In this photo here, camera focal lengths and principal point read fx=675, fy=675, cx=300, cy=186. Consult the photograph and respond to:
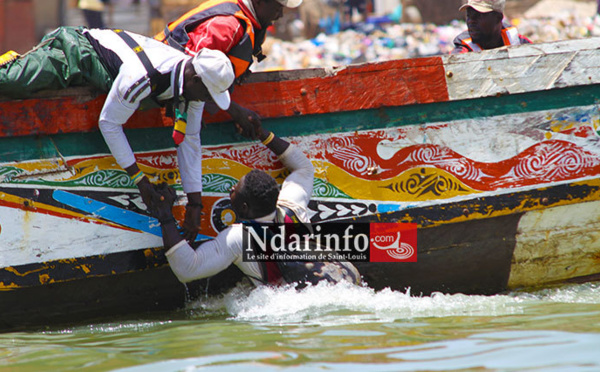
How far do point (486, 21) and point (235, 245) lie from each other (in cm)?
247

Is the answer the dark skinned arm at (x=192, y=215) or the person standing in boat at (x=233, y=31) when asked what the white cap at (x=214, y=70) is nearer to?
the person standing in boat at (x=233, y=31)

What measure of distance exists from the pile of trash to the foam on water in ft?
21.3

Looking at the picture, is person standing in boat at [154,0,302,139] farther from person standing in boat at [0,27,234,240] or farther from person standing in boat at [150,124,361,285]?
person standing in boat at [150,124,361,285]

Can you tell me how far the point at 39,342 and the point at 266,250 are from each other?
1213 millimetres

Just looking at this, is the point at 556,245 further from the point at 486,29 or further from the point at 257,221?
the point at 257,221

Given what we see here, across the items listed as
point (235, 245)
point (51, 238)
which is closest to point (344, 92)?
point (235, 245)

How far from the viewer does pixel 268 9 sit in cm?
367

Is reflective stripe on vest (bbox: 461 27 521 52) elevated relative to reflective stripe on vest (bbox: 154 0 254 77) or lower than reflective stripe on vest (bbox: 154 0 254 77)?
elevated

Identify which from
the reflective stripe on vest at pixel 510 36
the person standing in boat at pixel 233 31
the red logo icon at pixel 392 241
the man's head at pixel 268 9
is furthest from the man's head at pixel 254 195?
the reflective stripe on vest at pixel 510 36

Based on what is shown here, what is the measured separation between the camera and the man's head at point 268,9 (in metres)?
3.66

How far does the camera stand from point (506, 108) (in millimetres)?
4008

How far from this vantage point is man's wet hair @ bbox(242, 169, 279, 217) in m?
3.52

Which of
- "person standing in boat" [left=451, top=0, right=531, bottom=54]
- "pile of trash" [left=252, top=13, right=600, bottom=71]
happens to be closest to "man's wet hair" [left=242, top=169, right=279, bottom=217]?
"person standing in boat" [left=451, top=0, right=531, bottom=54]

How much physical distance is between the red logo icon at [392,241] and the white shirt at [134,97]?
112cm
